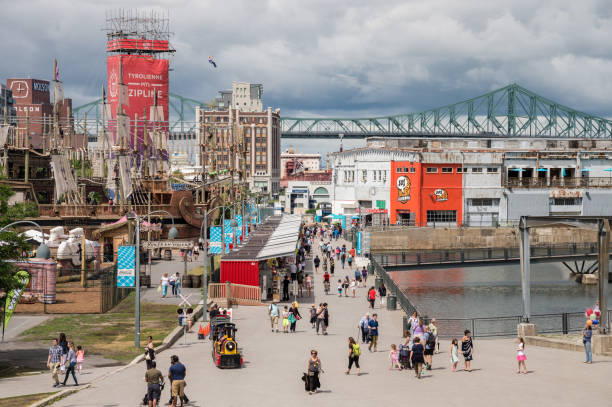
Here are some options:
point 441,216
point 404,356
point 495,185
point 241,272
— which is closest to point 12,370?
point 404,356

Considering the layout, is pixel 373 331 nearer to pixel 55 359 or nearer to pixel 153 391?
pixel 153 391

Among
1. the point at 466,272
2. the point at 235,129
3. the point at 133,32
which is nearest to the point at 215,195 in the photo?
the point at 235,129

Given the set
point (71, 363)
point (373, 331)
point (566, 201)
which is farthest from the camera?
point (566, 201)

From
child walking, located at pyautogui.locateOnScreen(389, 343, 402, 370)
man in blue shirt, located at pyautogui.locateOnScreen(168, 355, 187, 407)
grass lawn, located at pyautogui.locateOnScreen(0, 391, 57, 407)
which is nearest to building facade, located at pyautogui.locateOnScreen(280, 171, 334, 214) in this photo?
child walking, located at pyautogui.locateOnScreen(389, 343, 402, 370)

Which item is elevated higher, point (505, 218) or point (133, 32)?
point (133, 32)

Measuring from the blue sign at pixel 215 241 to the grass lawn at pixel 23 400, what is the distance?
1053 inches

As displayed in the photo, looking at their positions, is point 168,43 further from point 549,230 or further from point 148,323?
point 148,323

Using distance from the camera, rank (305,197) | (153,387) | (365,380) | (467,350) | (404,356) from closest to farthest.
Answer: (153,387), (365,380), (467,350), (404,356), (305,197)

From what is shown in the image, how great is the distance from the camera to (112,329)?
123 ft

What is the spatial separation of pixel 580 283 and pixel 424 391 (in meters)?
59.1

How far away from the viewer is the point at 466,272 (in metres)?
88.6

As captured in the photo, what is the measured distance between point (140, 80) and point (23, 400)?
146564mm

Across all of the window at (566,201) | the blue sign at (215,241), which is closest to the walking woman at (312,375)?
the blue sign at (215,241)

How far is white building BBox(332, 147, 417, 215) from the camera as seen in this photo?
4250 inches
